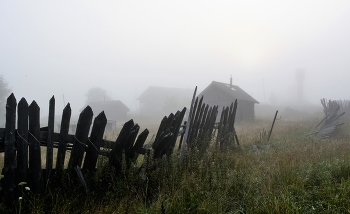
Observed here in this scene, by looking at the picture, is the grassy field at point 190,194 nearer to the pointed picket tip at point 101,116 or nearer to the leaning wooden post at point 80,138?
the leaning wooden post at point 80,138

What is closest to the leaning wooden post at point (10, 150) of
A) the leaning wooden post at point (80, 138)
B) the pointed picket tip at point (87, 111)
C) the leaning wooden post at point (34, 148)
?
the leaning wooden post at point (34, 148)

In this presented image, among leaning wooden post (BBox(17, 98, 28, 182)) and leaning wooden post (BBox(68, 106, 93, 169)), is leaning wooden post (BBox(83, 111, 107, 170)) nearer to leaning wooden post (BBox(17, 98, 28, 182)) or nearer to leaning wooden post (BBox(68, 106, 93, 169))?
leaning wooden post (BBox(68, 106, 93, 169))

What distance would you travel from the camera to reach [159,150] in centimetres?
360

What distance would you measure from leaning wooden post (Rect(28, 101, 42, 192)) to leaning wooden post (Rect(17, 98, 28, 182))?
52mm

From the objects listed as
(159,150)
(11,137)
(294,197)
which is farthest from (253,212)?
(11,137)

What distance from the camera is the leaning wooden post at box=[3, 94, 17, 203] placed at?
2.50m

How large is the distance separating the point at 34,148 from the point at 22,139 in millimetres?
166

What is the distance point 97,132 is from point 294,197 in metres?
2.69

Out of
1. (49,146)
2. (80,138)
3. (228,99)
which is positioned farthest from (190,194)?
(228,99)

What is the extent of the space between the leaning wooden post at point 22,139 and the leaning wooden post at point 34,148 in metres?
0.05

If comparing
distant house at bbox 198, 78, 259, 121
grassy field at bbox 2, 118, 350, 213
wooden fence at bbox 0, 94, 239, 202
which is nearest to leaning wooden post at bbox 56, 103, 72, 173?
wooden fence at bbox 0, 94, 239, 202

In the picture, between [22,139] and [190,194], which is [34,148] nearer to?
[22,139]

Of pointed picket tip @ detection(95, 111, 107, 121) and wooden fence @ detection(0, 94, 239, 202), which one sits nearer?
wooden fence @ detection(0, 94, 239, 202)

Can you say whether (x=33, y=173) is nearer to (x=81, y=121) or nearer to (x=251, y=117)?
(x=81, y=121)
